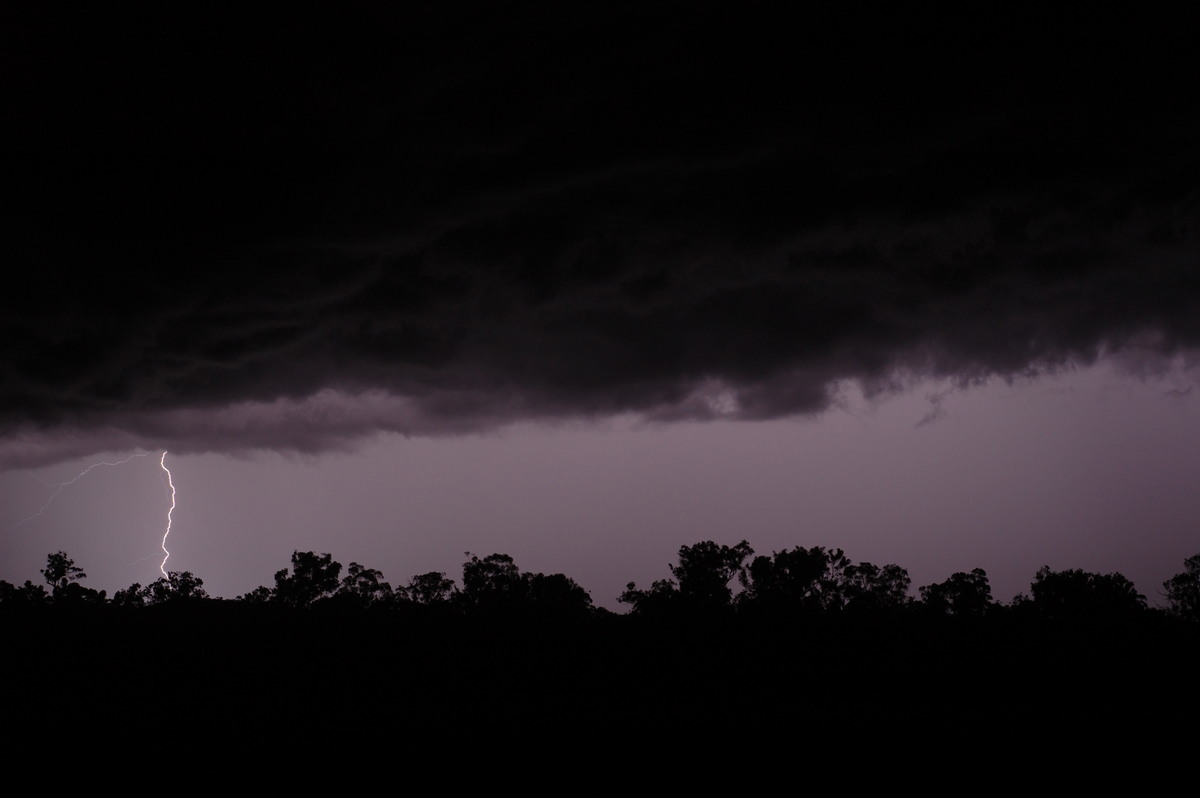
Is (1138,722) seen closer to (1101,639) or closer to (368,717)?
(1101,639)

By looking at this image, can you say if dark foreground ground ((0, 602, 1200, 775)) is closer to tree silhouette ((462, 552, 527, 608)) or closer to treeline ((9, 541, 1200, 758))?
treeline ((9, 541, 1200, 758))

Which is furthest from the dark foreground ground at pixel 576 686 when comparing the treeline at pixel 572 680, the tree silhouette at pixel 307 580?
the tree silhouette at pixel 307 580

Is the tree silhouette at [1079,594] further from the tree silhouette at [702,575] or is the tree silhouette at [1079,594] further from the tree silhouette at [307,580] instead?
the tree silhouette at [307,580]

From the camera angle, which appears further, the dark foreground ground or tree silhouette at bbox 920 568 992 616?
tree silhouette at bbox 920 568 992 616

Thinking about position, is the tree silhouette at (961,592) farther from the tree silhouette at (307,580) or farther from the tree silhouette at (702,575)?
the tree silhouette at (307,580)

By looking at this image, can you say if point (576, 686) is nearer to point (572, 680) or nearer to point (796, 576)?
point (572, 680)

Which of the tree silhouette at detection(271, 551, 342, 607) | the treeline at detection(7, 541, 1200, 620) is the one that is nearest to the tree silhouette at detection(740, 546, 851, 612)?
the treeline at detection(7, 541, 1200, 620)

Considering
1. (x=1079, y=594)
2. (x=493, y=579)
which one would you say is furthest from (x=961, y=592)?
(x=493, y=579)

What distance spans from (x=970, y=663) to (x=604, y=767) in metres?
30.6

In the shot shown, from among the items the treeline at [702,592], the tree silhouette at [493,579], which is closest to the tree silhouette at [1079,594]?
the treeline at [702,592]

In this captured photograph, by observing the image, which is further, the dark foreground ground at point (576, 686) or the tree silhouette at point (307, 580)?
the tree silhouette at point (307, 580)

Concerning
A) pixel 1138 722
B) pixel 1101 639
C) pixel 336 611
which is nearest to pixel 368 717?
pixel 1138 722

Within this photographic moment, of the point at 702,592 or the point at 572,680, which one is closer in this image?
the point at 572,680

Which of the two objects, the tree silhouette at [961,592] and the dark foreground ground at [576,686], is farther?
the tree silhouette at [961,592]
